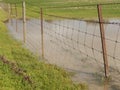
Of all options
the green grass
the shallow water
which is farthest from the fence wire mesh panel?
the green grass

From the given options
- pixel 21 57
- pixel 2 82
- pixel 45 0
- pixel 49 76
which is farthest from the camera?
pixel 45 0

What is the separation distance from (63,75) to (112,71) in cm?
205

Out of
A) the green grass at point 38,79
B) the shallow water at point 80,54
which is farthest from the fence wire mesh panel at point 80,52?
the green grass at point 38,79

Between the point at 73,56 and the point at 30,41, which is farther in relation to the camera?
the point at 30,41

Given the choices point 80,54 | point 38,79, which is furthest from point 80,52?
point 38,79

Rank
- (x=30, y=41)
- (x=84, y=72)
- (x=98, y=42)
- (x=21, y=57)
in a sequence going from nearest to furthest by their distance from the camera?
(x=84, y=72) → (x=21, y=57) → (x=98, y=42) → (x=30, y=41)

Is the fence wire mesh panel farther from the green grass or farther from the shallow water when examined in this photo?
the green grass

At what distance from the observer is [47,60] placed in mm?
16281

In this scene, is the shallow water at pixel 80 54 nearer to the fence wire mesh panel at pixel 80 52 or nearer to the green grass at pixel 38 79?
the fence wire mesh panel at pixel 80 52

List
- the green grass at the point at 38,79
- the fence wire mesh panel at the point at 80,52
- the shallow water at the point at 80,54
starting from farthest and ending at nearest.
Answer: the fence wire mesh panel at the point at 80,52
the shallow water at the point at 80,54
the green grass at the point at 38,79

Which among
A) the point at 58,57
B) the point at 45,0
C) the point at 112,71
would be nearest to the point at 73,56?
the point at 58,57

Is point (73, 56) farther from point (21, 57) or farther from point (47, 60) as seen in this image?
point (21, 57)

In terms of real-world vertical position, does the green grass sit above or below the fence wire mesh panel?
above

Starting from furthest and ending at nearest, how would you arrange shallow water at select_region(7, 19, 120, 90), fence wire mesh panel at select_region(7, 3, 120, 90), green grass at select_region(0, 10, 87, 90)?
1. fence wire mesh panel at select_region(7, 3, 120, 90)
2. shallow water at select_region(7, 19, 120, 90)
3. green grass at select_region(0, 10, 87, 90)
